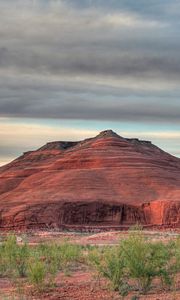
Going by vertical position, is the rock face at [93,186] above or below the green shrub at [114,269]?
above

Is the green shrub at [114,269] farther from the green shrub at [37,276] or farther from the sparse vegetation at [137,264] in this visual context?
the green shrub at [37,276]

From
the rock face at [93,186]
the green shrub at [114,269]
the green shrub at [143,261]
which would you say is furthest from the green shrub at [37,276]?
the rock face at [93,186]

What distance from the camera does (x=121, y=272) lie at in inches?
770

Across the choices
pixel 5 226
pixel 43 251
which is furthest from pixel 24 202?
pixel 43 251

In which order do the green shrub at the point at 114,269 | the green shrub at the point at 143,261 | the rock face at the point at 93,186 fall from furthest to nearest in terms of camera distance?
the rock face at the point at 93,186 < the green shrub at the point at 114,269 < the green shrub at the point at 143,261

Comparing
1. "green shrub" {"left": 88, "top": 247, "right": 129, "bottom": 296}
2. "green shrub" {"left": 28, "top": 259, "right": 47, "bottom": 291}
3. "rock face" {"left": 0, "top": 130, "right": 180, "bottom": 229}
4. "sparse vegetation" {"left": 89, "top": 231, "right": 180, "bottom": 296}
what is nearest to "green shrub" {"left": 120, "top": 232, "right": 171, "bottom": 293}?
"sparse vegetation" {"left": 89, "top": 231, "right": 180, "bottom": 296}

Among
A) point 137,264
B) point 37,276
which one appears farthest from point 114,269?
point 37,276

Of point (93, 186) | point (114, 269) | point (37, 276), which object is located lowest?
point (37, 276)

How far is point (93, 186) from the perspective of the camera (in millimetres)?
100500

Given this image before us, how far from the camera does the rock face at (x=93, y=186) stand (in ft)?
298

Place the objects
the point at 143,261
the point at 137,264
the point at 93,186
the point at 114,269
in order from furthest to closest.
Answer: the point at 93,186
the point at 114,269
the point at 143,261
the point at 137,264

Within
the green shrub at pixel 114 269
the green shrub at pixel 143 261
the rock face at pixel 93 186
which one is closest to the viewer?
the green shrub at pixel 143 261

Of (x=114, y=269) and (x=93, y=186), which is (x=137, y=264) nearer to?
(x=114, y=269)

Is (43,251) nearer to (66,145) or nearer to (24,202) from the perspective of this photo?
(24,202)
